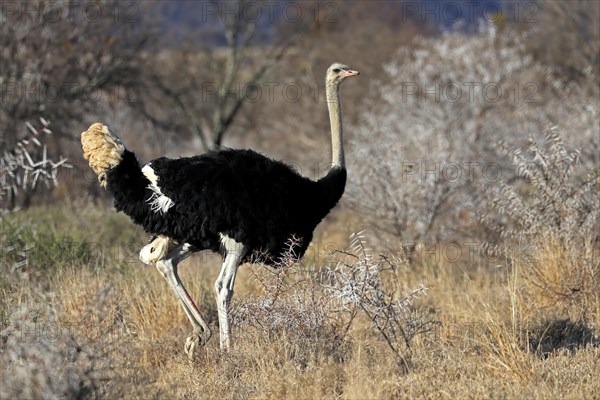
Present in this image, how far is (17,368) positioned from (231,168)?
2136 millimetres

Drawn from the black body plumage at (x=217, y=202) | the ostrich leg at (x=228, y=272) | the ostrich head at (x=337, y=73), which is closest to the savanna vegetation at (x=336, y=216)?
the ostrich leg at (x=228, y=272)

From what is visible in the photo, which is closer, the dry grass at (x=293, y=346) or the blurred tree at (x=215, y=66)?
the dry grass at (x=293, y=346)

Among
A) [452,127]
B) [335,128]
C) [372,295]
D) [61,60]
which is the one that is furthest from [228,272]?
[452,127]

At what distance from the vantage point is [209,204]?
627 cm

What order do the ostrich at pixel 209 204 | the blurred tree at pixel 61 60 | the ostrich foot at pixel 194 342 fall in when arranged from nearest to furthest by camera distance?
the ostrich foot at pixel 194 342
the ostrich at pixel 209 204
the blurred tree at pixel 61 60

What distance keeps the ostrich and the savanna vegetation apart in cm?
28

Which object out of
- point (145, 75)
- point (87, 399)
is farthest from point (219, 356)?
point (145, 75)

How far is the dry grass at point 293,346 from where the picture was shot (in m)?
5.17

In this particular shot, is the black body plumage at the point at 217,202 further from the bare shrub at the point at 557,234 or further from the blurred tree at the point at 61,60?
the blurred tree at the point at 61,60

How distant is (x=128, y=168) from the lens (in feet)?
20.7

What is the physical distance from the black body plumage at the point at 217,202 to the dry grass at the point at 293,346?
1.27 feet

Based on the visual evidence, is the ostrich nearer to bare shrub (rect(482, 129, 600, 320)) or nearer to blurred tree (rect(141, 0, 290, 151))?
bare shrub (rect(482, 129, 600, 320))

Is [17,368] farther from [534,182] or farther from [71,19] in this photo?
[71,19]

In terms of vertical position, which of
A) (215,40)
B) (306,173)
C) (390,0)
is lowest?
(306,173)
